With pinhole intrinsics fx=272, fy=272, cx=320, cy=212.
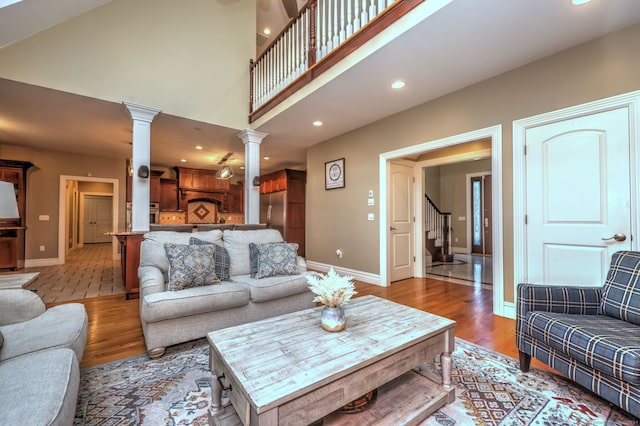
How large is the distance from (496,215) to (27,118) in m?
6.91

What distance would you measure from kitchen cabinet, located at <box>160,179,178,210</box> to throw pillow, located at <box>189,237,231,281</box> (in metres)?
6.14

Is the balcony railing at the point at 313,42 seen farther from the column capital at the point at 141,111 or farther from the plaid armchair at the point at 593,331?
the plaid armchair at the point at 593,331

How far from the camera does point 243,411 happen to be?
108cm

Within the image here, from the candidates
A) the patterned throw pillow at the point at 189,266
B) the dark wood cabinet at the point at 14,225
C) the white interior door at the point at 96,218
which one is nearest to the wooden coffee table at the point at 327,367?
the patterned throw pillow at the point at 189,266

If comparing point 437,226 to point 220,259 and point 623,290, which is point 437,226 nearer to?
point 623,290

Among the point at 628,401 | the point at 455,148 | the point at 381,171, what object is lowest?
the point at 628,401

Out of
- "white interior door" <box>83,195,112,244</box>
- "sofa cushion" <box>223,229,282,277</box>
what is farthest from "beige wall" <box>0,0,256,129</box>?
"white interior door" <box>83,195,112,244</box>

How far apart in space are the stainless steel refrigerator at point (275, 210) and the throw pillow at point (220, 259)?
3.62m

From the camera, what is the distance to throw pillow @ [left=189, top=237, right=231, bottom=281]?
108 inches

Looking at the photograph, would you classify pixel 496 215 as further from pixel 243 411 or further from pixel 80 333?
pixel 80 333

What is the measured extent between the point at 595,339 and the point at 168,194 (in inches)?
354

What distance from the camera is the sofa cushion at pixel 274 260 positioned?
9.23 feet

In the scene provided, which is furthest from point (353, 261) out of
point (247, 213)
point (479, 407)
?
point (479, 407)

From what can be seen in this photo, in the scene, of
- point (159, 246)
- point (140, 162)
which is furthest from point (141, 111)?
point (159, 246)
